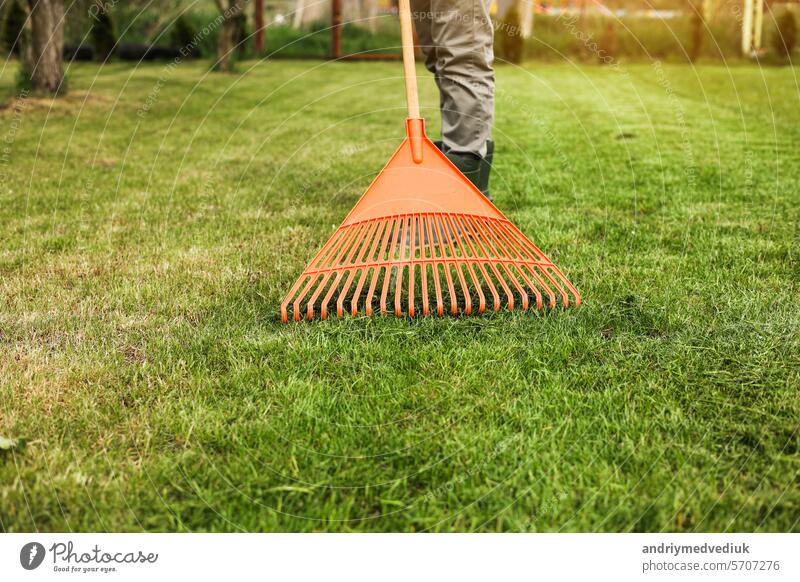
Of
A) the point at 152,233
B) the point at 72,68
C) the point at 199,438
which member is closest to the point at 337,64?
the point at 72,68

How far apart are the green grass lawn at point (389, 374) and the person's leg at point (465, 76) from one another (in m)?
0.48

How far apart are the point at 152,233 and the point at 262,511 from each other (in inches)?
78.0

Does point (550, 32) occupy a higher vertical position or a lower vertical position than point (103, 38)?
lower

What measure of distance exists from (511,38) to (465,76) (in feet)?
32.6

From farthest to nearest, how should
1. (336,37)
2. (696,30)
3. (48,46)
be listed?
(336,37) < (696,30) < (48,46)

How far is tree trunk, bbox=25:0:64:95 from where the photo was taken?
7.34 meters

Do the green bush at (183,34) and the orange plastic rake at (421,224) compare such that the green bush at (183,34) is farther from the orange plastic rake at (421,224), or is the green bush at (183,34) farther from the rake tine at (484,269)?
the rake tine at (484,269)

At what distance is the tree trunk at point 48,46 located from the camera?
24.1ft

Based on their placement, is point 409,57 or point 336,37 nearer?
point 409,57

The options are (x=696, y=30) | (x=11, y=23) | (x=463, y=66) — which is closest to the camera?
(x=463, y=66)

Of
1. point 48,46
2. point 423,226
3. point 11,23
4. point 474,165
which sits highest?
point 11,23

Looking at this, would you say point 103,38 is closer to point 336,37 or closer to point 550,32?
point 336,37
